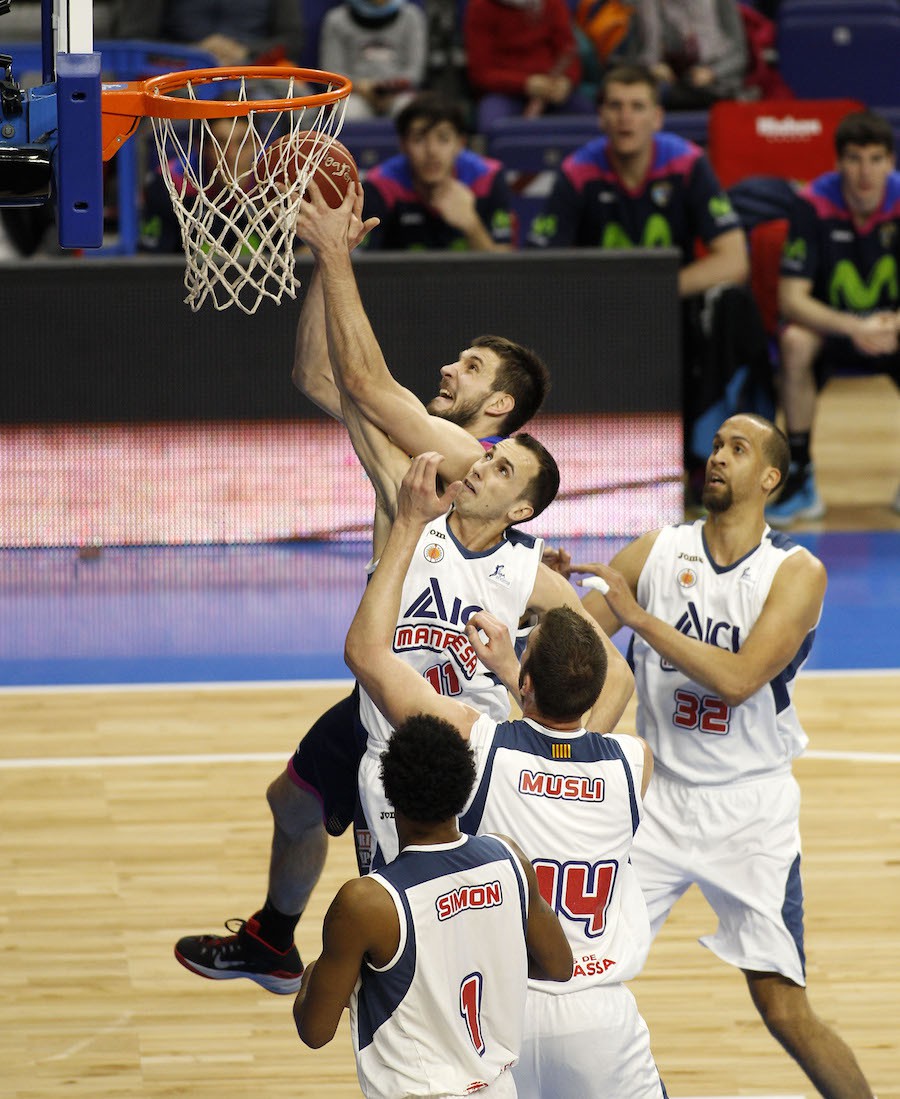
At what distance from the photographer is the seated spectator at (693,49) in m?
13.7

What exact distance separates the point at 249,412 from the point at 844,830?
4.88 metres

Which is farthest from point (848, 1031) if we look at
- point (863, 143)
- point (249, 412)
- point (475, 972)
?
point (863, 143)

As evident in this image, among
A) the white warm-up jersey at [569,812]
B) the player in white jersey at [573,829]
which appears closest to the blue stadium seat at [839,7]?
the player in white jersey at [573,829]

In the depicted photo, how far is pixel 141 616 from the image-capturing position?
9.64 metres

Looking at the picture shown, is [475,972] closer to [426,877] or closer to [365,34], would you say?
[426,877]

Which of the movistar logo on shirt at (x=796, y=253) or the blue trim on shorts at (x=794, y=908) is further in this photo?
the movistar logo on shirt at (x=796, y=253)

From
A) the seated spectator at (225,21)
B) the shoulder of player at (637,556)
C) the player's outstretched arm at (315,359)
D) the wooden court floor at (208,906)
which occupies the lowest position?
the wooden court floor at (208,906)

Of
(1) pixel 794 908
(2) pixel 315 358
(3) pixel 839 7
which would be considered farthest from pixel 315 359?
(3) pixel 839 7

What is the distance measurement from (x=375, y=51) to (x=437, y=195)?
10.1 ft

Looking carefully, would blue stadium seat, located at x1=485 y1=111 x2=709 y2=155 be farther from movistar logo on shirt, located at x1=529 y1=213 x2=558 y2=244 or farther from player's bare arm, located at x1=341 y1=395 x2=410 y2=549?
player's bare arm, located at x1=341 y1=395 x2=410 y2=549

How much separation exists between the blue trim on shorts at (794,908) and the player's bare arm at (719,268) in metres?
6.42

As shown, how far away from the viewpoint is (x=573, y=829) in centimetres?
387

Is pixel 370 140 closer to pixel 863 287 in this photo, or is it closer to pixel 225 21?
pixel 225 21

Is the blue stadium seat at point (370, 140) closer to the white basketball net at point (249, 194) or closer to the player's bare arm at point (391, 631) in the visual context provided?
the white basketball net at point (249, 194)
